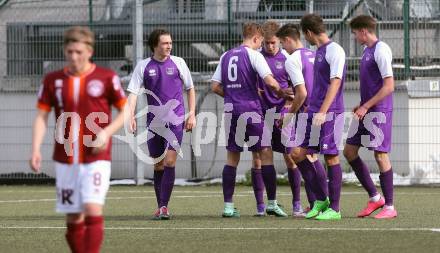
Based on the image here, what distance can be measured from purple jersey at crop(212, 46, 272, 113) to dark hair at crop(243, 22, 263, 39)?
138 millimetres

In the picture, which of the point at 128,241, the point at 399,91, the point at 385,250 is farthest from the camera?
the point at 399,91

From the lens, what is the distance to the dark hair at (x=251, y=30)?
12047 millimetres

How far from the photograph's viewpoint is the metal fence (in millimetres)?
18623

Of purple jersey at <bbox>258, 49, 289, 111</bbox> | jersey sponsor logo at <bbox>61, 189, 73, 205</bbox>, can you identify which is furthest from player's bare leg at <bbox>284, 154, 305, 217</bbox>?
jersey sponsor logo at <bbox>61, 189, 73, 205</bbox>

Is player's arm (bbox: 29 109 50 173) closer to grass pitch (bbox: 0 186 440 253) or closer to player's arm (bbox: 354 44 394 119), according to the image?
grass pitch (bbox: 0 186 440 253)

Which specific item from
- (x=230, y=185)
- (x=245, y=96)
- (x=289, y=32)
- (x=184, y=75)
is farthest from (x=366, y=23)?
(x=230, y=185)

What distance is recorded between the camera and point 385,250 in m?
8.78

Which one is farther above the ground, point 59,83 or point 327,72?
point 327,72

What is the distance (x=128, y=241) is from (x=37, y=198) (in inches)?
265

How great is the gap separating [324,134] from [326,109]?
42 centimetres

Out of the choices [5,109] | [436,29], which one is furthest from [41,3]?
Result: [436,29]

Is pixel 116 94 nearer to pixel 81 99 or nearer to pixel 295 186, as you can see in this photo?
pixel 81 99

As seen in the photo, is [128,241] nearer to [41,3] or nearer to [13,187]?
[13,187]

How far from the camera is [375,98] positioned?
1143 centimetres
